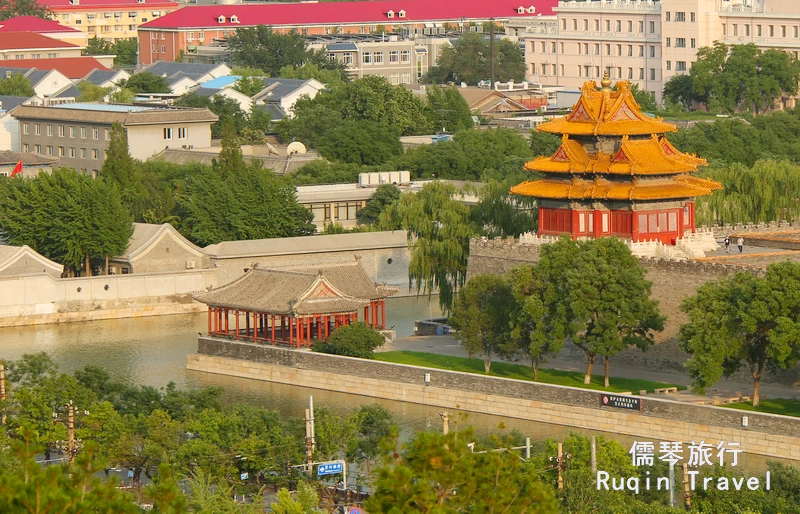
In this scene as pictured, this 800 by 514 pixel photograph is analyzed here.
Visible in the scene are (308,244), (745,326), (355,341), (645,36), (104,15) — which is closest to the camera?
(745,326)

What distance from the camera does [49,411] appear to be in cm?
4441

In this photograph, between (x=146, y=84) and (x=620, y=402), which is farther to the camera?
(x=146, y=84)

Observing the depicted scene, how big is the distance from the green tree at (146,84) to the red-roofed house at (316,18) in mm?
32137

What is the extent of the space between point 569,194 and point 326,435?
15.4m

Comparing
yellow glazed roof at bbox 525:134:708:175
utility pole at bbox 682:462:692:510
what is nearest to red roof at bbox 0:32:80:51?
yellow glazed roof at bbox 525:134:708:175

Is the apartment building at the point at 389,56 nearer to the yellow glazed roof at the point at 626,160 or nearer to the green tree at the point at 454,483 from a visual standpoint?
the yellow glazed roof at the point at 626,160

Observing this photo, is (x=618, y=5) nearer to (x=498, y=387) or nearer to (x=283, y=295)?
(x=283, y=295)

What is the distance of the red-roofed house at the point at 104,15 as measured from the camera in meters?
173

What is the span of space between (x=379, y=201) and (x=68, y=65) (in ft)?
185

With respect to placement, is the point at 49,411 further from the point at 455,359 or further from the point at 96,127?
the point at 96,127

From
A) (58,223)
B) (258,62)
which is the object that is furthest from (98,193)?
(258,62)

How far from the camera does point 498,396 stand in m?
48.8

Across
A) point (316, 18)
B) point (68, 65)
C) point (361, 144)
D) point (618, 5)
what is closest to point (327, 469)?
point (361, 144)

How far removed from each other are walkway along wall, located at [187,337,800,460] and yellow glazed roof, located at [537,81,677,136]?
8.73 meters
